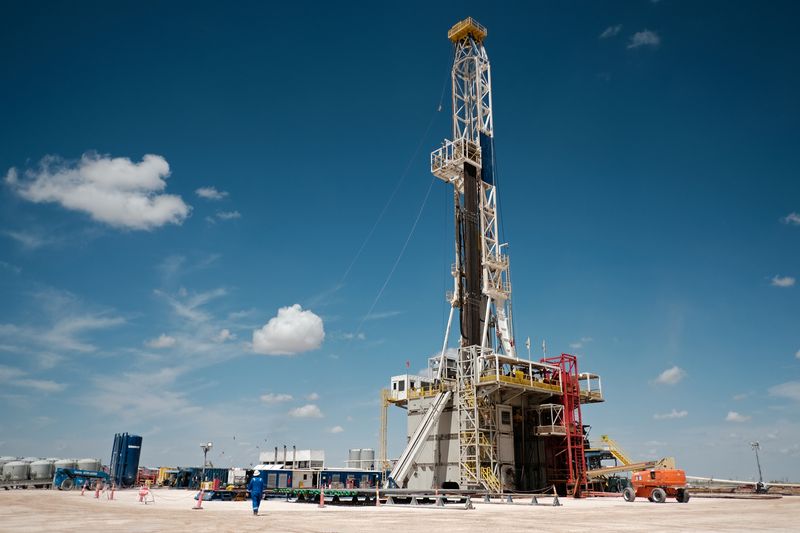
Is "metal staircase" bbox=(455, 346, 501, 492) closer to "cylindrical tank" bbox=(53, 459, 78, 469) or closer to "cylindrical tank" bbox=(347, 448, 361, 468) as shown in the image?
"cylindrical tank" bbox=(347, 448, 361, 468)

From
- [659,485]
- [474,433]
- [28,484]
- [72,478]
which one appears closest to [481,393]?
[474,433]

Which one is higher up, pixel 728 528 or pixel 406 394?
pixel 406 394

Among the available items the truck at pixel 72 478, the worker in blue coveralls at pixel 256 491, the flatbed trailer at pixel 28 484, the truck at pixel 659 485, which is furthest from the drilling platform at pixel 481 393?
the flatbed trailer at pixel 28 484

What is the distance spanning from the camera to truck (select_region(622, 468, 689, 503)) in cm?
3587

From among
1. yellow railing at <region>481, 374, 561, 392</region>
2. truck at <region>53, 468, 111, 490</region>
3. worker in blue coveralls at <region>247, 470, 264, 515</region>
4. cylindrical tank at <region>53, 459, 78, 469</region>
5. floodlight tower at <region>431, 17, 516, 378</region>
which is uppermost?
floodlight tower at <region>431, 17, 516, 378</region>

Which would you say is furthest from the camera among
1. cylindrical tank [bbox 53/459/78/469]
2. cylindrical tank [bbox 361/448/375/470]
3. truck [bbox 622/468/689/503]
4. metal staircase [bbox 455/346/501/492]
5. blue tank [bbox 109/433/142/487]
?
cylindrical tank [bbox 53/459/78/469]

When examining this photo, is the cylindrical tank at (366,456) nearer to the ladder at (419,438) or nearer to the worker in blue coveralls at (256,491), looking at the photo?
the ladder at (419,438)

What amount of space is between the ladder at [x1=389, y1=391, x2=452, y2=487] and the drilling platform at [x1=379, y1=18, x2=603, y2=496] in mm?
88

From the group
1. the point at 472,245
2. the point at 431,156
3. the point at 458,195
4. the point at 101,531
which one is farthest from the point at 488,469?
the point at 101,531

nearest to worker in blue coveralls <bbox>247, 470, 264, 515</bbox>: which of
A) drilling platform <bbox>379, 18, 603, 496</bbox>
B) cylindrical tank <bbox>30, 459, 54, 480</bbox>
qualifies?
drilling platform <bbox>379, 18, 603, 496</bbox>

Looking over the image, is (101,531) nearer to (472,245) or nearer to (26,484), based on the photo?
(472,245)

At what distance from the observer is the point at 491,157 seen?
58.5m

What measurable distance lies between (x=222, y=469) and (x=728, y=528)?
60515 mm

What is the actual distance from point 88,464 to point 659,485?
2910 inches
